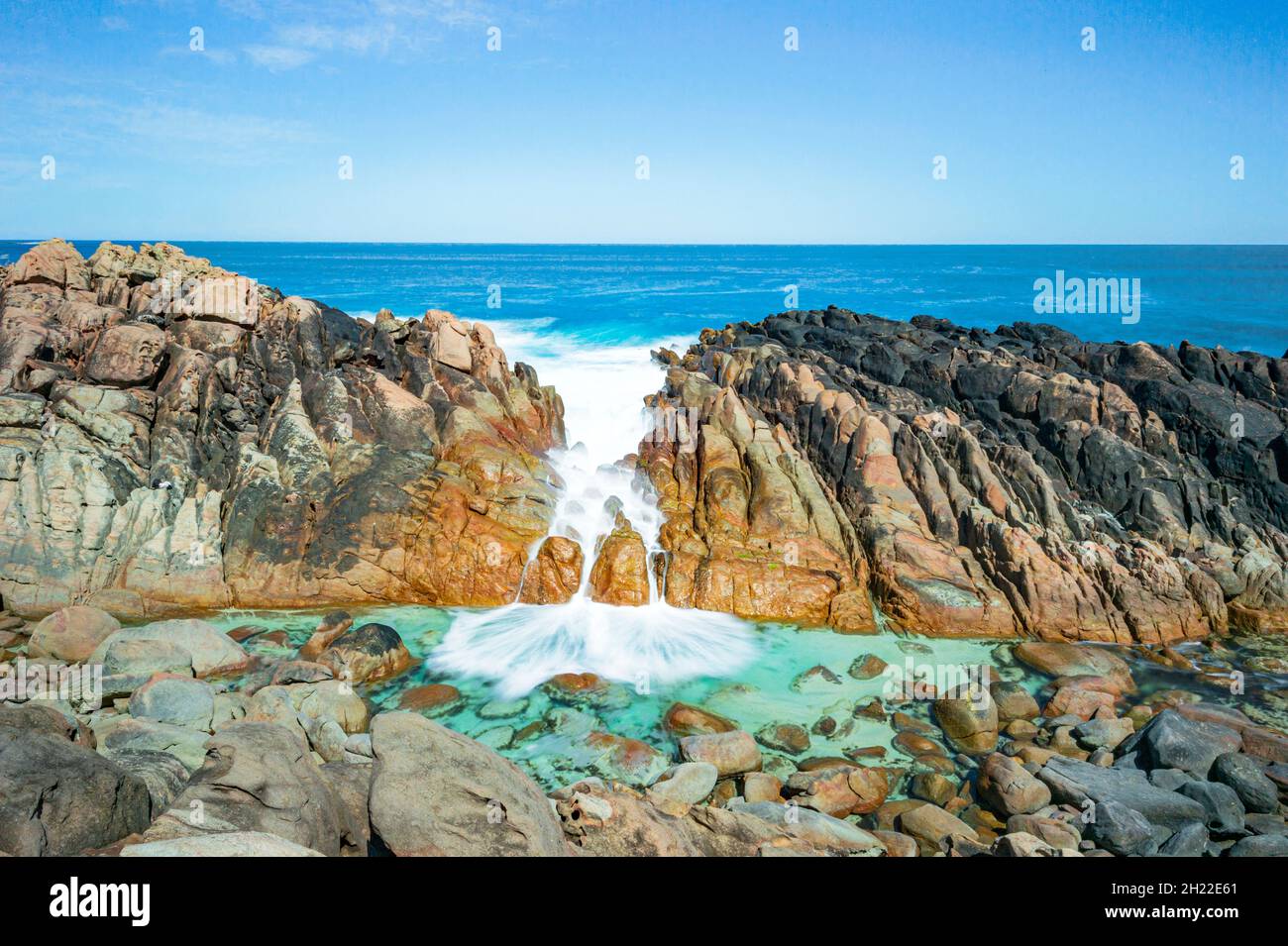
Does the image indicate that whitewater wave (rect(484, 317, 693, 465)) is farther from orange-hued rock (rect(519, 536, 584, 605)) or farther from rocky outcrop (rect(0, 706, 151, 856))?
rocky outcrop (rect(0, 706, 151, 856))

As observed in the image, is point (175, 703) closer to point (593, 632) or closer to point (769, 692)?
point (593, 632)

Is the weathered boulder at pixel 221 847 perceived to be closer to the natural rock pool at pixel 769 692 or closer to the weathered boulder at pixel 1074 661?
the natural rock pool at pixel 769 692

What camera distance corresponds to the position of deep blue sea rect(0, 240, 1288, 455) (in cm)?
5231

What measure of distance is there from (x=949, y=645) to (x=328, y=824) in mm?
14627

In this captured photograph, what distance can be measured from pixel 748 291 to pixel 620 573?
240ft

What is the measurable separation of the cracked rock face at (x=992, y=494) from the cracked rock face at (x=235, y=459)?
5.97m

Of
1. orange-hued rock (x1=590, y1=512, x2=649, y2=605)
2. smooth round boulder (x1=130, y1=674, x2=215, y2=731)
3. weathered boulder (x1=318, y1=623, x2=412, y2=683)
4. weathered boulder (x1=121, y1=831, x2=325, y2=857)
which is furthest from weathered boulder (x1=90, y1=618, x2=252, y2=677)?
weathered boulder (x1=121, y1=831, x2=325, y2=857)

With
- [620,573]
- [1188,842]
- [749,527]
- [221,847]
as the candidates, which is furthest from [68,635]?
[1188,842]

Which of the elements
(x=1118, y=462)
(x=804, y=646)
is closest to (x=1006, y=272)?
(x=1118, y=462)

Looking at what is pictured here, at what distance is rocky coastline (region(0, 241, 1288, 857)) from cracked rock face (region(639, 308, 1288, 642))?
11cm

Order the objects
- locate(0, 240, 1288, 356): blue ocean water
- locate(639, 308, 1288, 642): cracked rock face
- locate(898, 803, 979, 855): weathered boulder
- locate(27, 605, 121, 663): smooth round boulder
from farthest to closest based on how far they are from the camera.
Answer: locate(0, 240, 1288, 356): blue ocean water → locate(639, 308, 1288, 642): cracked rock face → locate(27, 605, 121, 663): smooth round boulder → locate(898, 803, 979, 855): weathered boulder

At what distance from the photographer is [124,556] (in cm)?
1909

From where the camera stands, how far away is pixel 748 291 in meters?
88.8

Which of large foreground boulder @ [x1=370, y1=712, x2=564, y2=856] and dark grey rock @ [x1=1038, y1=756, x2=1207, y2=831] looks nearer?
large foreground boulder @ [x1=370, y1=712, x2=564, y2=856]
